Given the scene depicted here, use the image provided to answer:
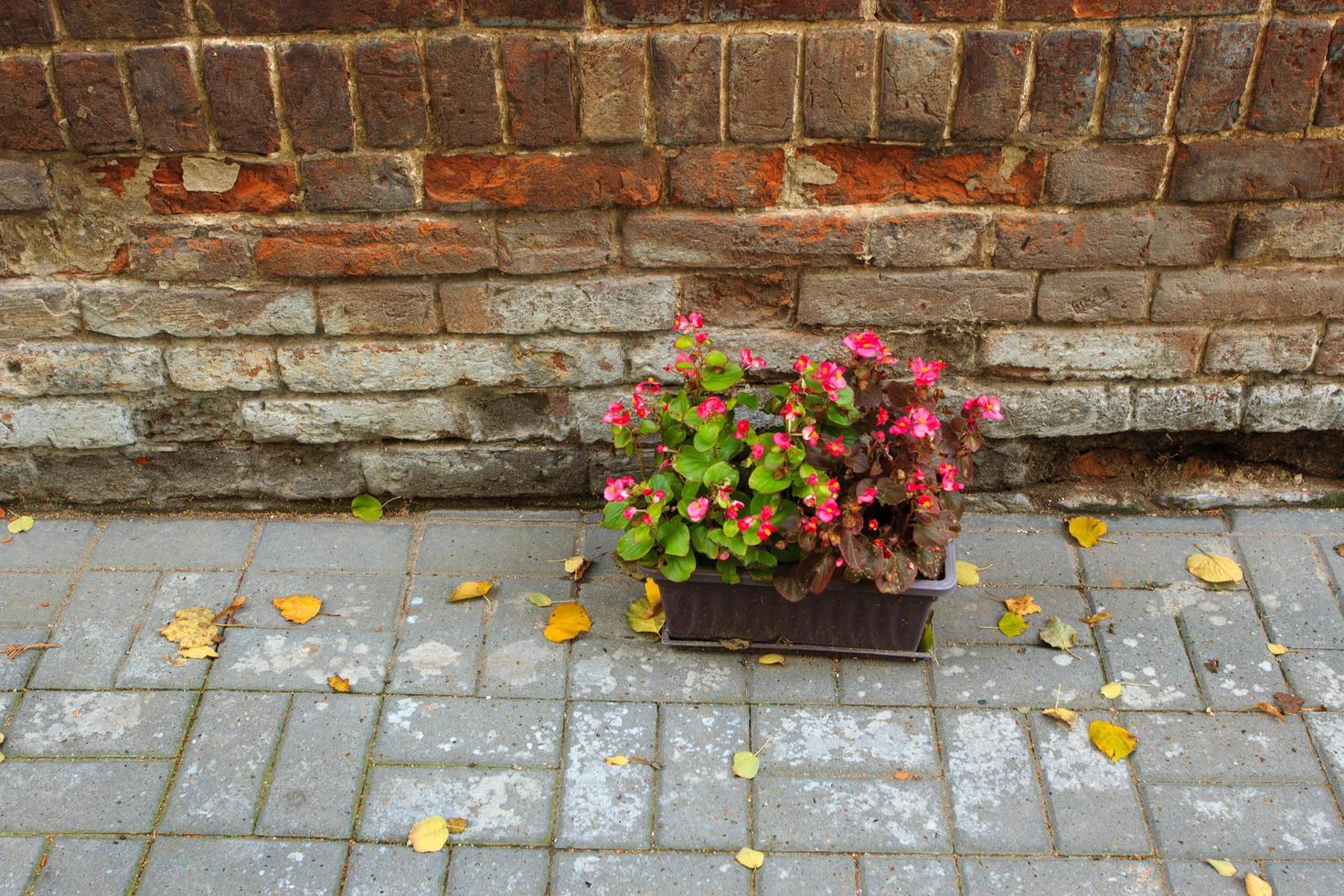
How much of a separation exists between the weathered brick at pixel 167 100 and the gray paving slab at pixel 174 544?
1.12 meters

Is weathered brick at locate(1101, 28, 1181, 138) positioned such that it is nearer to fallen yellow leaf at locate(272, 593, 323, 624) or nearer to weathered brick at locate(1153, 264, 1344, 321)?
weathered brick at locate(1153, 264, 1344, 321)

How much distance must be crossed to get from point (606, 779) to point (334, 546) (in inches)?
45.4

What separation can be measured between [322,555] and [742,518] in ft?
4.25

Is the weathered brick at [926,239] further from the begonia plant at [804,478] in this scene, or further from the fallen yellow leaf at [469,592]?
the fallen yellow leaf at [469,592]

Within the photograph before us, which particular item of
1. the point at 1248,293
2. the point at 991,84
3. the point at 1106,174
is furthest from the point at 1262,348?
the point at 991,84

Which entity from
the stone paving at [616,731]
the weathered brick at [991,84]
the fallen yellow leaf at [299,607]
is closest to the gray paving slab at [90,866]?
the stone paving at [616,731]

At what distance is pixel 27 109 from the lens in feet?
8.56

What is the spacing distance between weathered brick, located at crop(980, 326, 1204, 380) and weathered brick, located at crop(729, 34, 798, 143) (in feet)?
2.79

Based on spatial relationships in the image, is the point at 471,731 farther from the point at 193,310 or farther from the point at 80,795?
the point at 193,310

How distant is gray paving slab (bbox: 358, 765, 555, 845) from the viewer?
7.93ft

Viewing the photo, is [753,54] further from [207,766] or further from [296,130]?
[207,766]

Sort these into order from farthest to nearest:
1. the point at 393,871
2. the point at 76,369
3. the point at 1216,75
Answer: the point at 76,369 → the point at 1216,75 → the point at 393,871

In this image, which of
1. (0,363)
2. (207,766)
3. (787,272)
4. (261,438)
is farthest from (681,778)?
(0,363)

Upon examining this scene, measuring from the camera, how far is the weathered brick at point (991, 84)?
254cm
